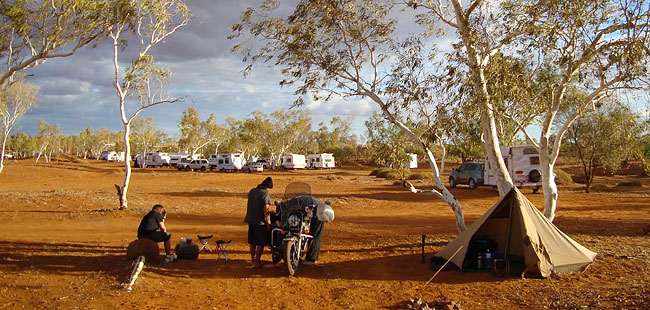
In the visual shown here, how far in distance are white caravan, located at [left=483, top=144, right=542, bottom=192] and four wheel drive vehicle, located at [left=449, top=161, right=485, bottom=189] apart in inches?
151

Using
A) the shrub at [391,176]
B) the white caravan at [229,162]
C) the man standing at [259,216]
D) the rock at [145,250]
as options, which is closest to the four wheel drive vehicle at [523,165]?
the man standing at [259,216]

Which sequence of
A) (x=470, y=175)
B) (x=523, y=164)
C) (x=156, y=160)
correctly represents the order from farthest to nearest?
1. (x=156, y=160)
2. (x=470, y=175)
3. (x=523, y=164)

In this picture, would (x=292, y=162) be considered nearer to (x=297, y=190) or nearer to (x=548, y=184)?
(x=548, y=184)

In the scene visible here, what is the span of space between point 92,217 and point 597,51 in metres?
14.9

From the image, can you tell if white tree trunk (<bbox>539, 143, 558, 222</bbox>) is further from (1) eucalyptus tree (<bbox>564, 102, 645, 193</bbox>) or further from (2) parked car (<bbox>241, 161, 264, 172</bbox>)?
(2) parked car (<bbox>241, 161, 264, 172</bbox>)

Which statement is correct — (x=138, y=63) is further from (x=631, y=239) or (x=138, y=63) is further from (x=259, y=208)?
(x=631, y=239)

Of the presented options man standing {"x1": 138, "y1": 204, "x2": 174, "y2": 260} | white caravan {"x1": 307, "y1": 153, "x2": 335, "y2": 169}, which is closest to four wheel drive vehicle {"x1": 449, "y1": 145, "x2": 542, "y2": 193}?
man standing {"x1": 138, "y1": 204, "x2": 174, "y2": 260}

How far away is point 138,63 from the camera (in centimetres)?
1585

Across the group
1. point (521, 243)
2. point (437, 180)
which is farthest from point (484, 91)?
point (521, 243)

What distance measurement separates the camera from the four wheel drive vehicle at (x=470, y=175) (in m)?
26.8

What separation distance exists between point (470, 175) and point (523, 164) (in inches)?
194

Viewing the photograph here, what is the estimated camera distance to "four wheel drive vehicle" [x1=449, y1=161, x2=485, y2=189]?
Answer: 87.8ft

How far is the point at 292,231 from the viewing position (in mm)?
7785

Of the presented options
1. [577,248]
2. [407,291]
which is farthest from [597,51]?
[407,291]
